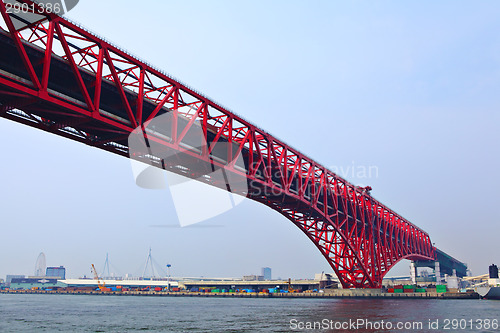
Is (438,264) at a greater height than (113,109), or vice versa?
(113,109)

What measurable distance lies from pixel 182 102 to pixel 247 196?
78.6ft

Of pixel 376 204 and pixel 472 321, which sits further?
pixel 376 204

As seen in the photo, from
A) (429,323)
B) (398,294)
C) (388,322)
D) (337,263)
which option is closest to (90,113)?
(388,322)

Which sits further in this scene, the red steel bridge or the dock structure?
the dock structure

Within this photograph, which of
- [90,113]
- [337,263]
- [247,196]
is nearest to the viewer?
[90,113]

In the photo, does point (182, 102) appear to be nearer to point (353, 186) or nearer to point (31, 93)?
point (31, 93)

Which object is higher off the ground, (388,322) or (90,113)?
(90,113)

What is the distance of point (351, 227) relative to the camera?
90.2 meters

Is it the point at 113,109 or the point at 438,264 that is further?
the point at 438,264

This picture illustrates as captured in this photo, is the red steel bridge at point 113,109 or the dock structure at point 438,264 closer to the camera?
the red steel bridge at point 113,109

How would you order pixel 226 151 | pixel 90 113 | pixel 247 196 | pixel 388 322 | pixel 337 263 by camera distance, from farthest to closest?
pixel 337 263 → pixel 247 196 → pixel 226 151 → pixel 388 322 → pixel 90 113

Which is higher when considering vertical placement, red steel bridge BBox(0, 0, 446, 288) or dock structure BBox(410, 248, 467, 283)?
red steel bridge BBox(0, 0, 446, 288)

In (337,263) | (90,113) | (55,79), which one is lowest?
(337,263)

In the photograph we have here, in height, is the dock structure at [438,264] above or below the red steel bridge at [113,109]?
below
